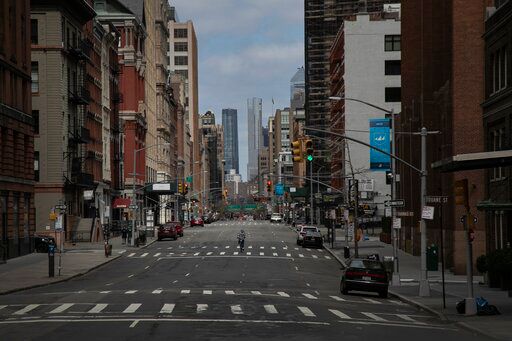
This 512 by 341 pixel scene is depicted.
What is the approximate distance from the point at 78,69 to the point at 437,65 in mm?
39864

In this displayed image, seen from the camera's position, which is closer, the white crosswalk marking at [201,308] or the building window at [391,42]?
the white crosswalk marking at [201,308]

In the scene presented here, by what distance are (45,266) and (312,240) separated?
3146cm

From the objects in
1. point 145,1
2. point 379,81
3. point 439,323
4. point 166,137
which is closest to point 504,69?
point 439,323

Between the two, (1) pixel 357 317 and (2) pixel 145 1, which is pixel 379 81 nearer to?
(2) pixel 145 1

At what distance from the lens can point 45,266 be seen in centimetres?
5541

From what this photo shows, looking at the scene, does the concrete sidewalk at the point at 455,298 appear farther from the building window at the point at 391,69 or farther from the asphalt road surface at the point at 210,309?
the building window at the point at 391,69

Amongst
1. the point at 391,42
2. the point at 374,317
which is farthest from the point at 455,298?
the point at 391,42

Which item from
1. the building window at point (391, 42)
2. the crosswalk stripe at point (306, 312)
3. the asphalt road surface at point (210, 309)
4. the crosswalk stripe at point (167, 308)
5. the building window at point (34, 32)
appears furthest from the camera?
the building window at point (391, 42)

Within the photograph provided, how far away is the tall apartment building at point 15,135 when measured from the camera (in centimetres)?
5916

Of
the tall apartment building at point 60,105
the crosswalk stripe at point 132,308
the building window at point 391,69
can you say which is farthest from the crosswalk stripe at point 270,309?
the building window at point 391,69

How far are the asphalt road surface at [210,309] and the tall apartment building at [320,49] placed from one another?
357 ft

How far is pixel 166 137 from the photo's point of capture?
6398 inches

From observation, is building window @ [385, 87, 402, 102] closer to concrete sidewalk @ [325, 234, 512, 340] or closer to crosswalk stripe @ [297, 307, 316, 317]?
concrete sidewalk @ [325, 234, 512, 340]

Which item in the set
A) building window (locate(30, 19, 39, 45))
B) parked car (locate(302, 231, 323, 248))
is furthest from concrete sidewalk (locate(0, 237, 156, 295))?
building window (locate(30, 19, 39, 45))
